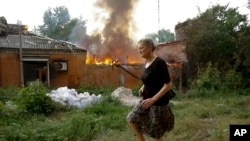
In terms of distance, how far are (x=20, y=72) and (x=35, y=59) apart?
46.1 inches

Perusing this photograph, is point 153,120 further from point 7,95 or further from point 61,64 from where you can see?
point 61,64

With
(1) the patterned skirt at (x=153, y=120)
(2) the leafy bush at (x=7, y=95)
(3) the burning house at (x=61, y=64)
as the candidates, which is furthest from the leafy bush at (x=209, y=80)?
(1) the patterned skirt at (x=153, y=120)

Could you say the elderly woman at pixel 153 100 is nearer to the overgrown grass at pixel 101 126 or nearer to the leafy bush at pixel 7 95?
the overgrown grass at pixel 101 126

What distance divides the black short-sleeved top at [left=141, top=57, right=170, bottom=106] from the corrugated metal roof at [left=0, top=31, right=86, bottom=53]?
15.7m

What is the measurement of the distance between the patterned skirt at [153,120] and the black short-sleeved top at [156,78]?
0.10 metres

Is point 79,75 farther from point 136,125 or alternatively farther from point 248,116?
point 136,125

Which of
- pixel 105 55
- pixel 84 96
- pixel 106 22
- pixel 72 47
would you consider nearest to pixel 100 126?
pixel 84 96

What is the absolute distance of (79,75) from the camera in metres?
20.2

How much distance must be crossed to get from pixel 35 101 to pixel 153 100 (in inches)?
261

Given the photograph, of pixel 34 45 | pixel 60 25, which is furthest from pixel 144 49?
pixel 60 25

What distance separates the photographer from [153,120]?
414 cm

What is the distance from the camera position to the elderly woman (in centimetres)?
407

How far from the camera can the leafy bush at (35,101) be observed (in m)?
9.77

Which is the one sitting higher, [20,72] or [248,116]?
[20,72]
